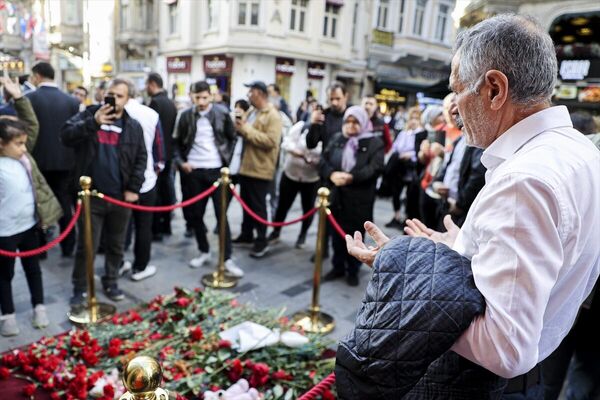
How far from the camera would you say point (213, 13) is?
4.76 meters

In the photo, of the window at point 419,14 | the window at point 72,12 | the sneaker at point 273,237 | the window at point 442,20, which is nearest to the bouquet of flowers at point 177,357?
the sneaker at point 273,237

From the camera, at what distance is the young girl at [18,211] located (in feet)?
Result: 10.3

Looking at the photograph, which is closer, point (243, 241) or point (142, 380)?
point (142, 380)

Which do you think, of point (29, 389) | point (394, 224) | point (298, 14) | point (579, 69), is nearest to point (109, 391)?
point (29, 389)

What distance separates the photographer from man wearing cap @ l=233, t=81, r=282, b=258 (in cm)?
468

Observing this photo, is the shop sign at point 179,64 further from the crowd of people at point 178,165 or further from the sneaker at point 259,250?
the sneaker at point 259,250

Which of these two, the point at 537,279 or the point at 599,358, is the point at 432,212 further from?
the point at 537,279

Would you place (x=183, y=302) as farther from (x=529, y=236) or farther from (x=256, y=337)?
(x=529, y=236)

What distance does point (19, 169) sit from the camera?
3.27 m

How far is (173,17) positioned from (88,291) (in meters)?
3.19

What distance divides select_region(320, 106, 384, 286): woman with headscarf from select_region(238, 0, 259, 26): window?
1.48 metres

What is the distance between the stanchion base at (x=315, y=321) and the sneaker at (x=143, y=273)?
5.38 feet

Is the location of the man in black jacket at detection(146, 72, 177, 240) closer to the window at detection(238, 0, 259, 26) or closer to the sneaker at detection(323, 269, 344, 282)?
the window at detection(238, 0, 259, 26)

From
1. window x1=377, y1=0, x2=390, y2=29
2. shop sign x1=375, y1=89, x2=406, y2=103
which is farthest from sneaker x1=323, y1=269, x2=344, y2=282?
shop sign x1=375, y1=89, x2=406, y2=103
